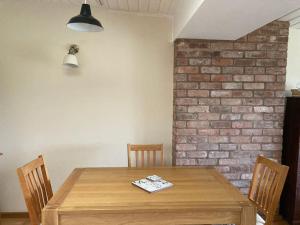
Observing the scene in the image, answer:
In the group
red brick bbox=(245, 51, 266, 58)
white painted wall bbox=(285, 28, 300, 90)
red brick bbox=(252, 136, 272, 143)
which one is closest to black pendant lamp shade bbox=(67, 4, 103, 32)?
red brick bbox=(245, 51, 266, 58)

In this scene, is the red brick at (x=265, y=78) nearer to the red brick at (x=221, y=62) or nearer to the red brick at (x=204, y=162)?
the red brick at (x=221, y=62)

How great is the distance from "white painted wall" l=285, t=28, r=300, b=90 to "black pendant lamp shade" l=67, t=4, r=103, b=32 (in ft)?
7.58

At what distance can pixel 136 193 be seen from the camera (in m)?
1.58

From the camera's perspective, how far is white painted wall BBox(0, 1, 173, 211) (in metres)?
2.51

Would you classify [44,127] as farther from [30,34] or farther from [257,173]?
[257,173]

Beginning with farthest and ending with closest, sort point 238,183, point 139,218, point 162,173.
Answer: point 238,183 < point 162,173 < point 139,218

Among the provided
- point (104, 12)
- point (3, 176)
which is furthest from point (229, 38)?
point (3, 176)

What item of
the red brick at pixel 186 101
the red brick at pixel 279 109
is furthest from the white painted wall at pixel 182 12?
the red brick at pixel 279 109

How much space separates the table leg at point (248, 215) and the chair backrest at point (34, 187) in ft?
4.32

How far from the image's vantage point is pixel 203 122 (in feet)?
8.32

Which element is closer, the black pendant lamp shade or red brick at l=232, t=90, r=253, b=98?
the black pendant lamp shade

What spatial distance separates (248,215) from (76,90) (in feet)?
6.62

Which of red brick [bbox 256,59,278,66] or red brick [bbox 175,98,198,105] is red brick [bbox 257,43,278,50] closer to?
red brick [bbox 256,59,278,66]

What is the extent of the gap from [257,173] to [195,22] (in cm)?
132
